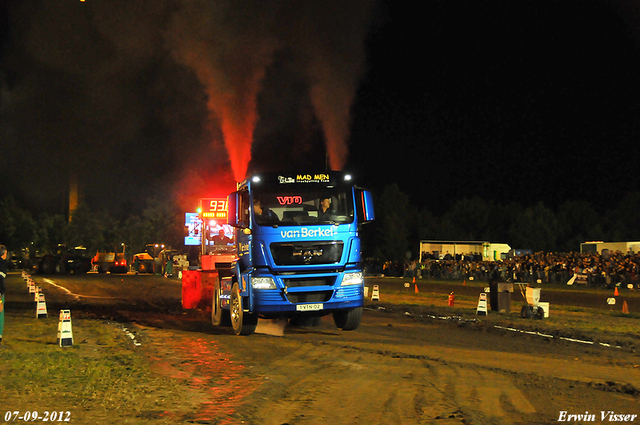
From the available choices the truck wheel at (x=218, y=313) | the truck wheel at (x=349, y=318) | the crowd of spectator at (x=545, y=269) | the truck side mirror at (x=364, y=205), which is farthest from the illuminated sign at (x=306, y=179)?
the crowd of spectator at (x=545, y=269)

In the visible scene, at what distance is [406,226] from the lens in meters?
100

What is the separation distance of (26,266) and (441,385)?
63.0 metres

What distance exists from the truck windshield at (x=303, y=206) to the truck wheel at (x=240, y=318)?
1897mm

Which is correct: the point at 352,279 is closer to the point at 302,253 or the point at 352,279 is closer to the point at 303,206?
the point at 302,253

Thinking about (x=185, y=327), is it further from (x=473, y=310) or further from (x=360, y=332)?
(x=473, y=310)

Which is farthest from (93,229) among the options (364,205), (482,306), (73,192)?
(364,205)

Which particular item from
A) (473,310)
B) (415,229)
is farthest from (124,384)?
(415,229)

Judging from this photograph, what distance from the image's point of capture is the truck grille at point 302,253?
13367 mm

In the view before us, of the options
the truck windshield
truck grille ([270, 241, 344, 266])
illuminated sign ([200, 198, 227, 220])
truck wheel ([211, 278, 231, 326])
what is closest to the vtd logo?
the truck windshield

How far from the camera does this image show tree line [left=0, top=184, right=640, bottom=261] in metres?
93.9

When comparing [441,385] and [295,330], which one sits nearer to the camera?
[441,385]

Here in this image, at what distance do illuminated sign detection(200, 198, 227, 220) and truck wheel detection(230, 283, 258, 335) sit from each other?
7.56 m

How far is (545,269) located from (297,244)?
106 feet

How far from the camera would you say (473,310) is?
21.8 metres
